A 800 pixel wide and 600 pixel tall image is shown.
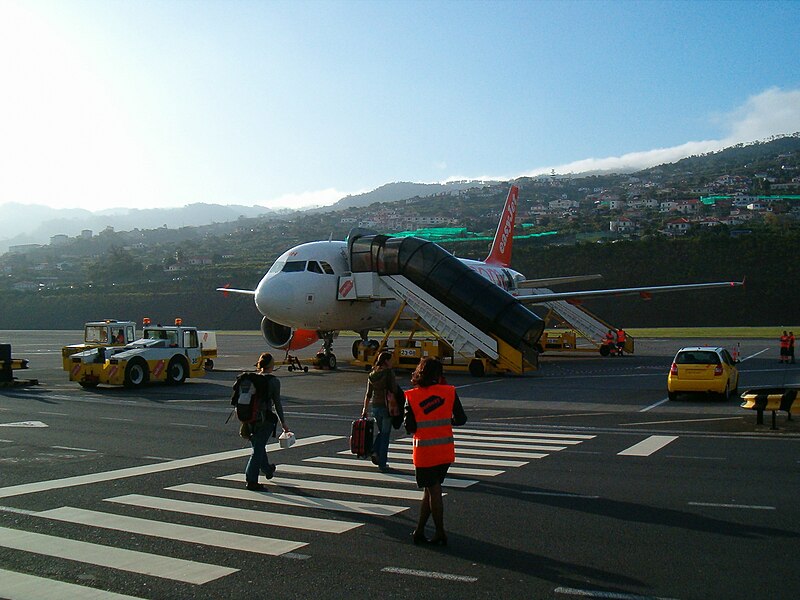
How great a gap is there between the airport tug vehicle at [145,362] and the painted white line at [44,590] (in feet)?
64.8

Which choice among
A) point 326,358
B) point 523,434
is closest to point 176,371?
point 326,358

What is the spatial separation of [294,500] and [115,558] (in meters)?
2.85

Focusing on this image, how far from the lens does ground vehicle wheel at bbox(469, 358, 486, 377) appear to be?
29094 millimetres

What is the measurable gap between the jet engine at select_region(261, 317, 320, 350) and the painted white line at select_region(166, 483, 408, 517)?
22306 mm

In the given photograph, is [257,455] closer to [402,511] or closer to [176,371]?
[402,511]

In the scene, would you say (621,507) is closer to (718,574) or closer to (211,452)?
(718,574)

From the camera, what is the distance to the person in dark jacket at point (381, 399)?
11.9 m

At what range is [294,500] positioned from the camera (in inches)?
395

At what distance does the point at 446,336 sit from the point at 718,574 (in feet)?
68.5

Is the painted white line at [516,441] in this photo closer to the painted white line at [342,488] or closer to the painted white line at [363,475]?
the painted white line at [363,475]

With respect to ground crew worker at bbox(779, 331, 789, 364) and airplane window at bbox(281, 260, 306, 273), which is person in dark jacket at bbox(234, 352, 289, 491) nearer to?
airplane window at bbox(281, 260, 306, 273)

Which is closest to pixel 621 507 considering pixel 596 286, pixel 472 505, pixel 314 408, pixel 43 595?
pixel 472 505

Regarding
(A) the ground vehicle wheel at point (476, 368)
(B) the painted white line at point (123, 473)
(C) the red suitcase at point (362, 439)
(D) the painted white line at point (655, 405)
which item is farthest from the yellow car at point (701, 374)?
(C) the red suitcase at point (362, 439)

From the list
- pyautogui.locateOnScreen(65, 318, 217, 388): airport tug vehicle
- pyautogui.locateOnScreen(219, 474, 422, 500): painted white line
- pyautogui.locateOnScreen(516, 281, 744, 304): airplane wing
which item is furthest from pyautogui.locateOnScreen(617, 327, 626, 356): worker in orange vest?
pyautogui.locateOnScreen(219, 474, 422, 500): painted white line
